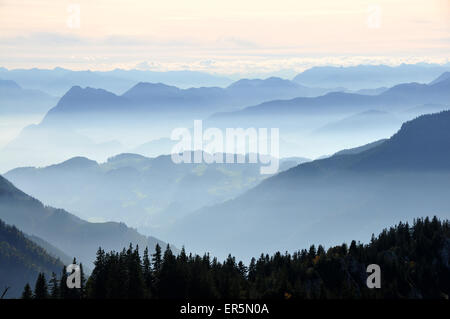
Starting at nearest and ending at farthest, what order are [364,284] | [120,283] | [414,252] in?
1. [120,283]
2. [364,284]
3. [414,252]

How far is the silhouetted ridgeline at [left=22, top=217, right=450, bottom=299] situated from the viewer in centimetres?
10650

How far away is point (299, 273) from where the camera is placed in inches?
5212

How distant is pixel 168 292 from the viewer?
350 feet

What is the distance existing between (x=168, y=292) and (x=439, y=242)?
78282mm

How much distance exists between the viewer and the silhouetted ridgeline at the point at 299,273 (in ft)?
349
